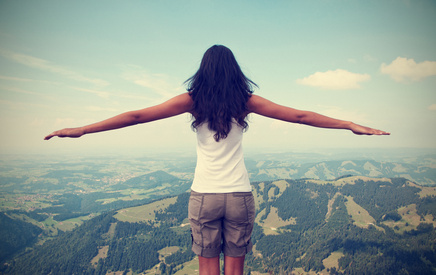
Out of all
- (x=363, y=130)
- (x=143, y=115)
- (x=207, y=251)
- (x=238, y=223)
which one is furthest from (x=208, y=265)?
(x=363, y=130)

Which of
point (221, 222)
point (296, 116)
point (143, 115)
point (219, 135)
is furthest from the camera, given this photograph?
point (296, 116)

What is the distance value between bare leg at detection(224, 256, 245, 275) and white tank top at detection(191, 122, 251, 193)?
1.54 m

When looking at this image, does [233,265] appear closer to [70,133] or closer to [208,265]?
[208,265]

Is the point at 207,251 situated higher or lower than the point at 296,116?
lower

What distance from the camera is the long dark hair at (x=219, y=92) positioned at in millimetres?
4566

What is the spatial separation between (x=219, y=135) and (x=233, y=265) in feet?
9.16

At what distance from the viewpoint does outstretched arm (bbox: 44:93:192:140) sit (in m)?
4.47

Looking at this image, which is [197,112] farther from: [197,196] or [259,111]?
[197,196]

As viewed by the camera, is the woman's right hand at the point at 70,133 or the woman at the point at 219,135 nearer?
the woman at the point at 219,135

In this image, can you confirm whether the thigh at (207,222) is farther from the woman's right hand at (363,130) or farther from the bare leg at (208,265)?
the woman's right hand at (363,130)

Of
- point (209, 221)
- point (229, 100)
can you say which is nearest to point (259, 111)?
point (229, 100)

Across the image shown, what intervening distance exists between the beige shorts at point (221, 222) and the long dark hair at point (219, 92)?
4.02ft

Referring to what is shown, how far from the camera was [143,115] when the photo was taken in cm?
447

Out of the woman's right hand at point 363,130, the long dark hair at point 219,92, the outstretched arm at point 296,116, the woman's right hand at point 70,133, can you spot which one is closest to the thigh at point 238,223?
the long dark hair at point 219,92
